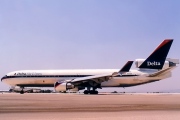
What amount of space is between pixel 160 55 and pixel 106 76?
1093 cm

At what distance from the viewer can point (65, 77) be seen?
49594 mm

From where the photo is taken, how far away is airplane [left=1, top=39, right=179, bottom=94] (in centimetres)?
4488

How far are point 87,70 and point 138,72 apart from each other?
348 inches

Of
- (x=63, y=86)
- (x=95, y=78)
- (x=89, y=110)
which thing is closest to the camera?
(x=89, y=110)

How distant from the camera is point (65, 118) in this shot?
9812 mm

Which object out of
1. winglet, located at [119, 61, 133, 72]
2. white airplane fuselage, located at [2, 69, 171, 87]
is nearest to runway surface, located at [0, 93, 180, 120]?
winglet, located at [119, 61, 133, 72]

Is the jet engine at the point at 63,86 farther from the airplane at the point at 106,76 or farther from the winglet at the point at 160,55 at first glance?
the winglet at the point at 160,55

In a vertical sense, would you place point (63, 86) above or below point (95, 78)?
below

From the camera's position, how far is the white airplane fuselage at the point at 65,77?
47.1 metres

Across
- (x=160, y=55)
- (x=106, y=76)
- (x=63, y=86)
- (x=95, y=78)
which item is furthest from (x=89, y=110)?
(x=160, y=55)

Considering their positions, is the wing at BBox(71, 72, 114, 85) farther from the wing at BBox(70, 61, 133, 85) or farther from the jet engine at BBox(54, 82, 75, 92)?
the jet engine at BBox(54, 82, 75, 92)

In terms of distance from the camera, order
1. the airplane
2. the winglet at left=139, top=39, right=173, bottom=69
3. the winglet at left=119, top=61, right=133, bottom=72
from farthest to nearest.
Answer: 1. the winglet at left=139, top=39, right=173, bottom=69
2. the airplane
3. the winglet at left=119, top=61, right=133, bottom=72

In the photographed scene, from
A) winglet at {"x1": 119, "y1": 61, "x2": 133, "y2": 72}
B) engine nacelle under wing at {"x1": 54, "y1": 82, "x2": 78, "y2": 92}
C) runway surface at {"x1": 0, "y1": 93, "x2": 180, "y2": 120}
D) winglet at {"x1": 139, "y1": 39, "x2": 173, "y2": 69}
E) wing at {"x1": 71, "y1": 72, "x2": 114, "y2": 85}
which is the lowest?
runway surface at {"x1": 0, "y1": 93, "x2": 180, "y2": 120}

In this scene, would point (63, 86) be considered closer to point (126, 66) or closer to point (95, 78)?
point (95, 78)
